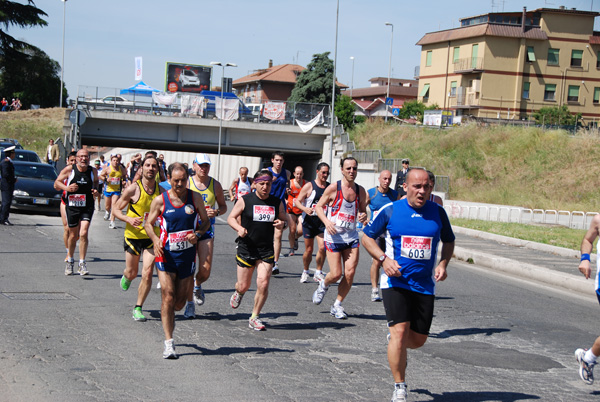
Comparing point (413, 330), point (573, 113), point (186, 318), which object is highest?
point (573, 113)

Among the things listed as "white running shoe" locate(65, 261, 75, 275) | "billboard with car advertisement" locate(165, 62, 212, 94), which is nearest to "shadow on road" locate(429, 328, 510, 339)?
"white running shoe" locate(65, 261, 75, 275)

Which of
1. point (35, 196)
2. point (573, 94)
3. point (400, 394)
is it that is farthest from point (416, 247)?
point (573, 94)

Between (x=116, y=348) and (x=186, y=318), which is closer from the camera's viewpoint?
(x=116, y=348)

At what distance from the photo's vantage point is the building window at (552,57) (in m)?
64.9

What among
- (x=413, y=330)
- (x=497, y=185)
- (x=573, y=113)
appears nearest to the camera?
(x=413, y=330)

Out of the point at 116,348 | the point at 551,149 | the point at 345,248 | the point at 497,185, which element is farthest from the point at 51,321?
the point at 551,149

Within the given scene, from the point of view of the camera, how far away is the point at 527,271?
47.4ft

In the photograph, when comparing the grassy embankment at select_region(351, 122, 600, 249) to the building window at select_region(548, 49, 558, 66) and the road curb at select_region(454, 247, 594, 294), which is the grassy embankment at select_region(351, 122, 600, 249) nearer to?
the road curb at select_region(454, 247, 594, 294)

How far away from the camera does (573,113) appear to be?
214ft

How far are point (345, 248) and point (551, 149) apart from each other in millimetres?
28508

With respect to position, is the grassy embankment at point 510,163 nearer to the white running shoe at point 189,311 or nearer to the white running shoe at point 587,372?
the white running shoe at point 189,311

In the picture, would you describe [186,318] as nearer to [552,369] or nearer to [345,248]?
[345,248]

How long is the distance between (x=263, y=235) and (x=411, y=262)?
2.82 m

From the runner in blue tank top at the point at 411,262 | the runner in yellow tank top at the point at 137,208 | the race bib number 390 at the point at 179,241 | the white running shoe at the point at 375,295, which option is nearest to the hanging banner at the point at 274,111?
the white running shoe at the point at 375,295
